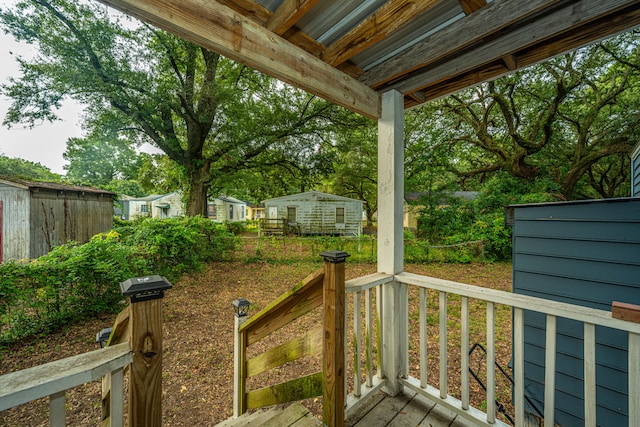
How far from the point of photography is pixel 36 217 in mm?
6492

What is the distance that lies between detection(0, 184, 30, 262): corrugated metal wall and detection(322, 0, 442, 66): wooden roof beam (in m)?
8.92

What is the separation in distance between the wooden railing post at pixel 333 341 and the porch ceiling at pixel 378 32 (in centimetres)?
119

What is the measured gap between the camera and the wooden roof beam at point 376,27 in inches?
53.4

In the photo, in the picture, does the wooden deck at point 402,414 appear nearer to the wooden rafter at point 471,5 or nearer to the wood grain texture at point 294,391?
the wood grain texture at point 294,391

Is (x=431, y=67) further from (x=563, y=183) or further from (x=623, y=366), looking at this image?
(x=563, y=183)

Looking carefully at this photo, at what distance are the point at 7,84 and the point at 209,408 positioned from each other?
9523mm

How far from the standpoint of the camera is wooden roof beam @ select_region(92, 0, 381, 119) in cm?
109

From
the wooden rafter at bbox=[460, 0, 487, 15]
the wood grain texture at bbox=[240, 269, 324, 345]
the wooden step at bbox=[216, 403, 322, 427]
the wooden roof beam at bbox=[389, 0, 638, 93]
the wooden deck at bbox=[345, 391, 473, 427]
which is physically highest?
the wooden rafter at bbox=[460, 0, 487, 15]

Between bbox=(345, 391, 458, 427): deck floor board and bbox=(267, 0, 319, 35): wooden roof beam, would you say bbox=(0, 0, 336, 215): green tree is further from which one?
bbox=(345, 391, 458, 427): deck floor board

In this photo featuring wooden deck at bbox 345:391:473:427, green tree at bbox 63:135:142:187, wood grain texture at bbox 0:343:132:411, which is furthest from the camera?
green tree at bbox 63:135:142:187

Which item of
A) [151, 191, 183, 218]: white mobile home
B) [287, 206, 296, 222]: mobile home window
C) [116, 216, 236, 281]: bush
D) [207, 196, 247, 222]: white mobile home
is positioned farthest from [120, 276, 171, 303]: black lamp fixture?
[151, 191, 183, 218]: white mobile home

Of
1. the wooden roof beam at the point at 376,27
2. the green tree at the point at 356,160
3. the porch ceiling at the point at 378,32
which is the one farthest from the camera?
the green tree at the point at 356,160

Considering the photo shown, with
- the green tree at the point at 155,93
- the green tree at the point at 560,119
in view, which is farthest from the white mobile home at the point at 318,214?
the green tree at the point at 560,119

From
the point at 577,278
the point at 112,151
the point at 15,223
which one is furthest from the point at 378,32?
the point at 112,151
